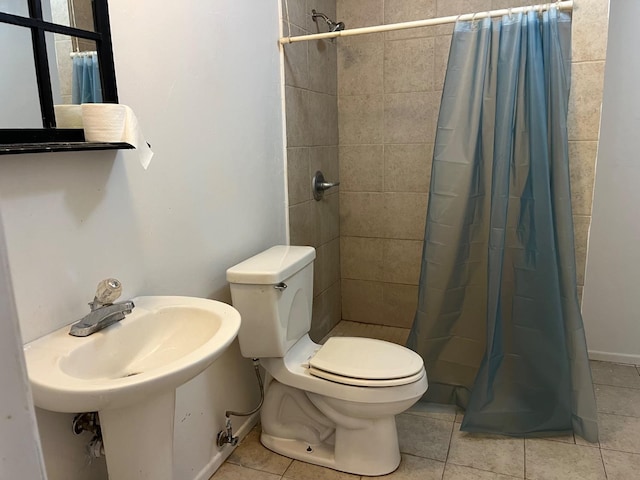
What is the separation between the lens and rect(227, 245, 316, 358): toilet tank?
176 centimetres

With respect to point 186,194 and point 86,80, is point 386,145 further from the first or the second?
point 86,80

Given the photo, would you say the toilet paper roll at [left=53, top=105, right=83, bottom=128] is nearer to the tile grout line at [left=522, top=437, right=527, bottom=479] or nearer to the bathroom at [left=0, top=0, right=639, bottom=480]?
the bathroom at [left=0, top=0, right=639, bottom=480]

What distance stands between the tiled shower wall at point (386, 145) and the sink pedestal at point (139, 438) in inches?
77.2

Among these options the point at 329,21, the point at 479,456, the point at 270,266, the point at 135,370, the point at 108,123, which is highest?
the point at 329,21

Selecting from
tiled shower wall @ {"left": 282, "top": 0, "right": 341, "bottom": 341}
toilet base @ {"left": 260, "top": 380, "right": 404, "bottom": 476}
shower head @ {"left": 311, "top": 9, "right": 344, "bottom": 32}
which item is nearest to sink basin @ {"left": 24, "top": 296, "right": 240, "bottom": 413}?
toilet base @ {"left": 260, "top": 380, "right": 404, "bottom": 476}

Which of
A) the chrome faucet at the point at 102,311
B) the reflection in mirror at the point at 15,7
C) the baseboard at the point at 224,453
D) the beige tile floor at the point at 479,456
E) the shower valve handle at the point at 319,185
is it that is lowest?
the beige tile floor at the point at 479,456

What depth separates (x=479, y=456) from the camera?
6.34 ft

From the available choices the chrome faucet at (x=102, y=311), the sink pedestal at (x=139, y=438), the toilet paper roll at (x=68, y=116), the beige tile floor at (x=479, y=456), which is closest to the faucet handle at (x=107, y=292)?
the chrome faucet at (x=102, y=311)

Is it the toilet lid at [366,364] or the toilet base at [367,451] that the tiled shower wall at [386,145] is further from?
the toilet base at [367,451]

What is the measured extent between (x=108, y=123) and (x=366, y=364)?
1176mm

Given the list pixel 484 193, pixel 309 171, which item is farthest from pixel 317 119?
pixel 484 193

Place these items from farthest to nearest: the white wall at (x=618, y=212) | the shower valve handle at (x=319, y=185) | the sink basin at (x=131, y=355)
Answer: the shower valve handle at (x=319, y=185), the white wall at (x=618, y=212), the sink basin at (x=131, y=355)

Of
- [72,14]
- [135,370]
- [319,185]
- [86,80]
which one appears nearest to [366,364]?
[135,370]

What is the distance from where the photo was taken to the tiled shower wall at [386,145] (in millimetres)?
2729
